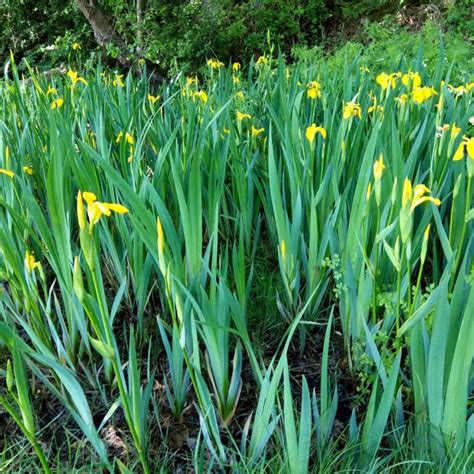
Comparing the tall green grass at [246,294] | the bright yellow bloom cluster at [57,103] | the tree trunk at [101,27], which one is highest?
the tree trunk at [101,27]

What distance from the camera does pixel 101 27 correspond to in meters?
6.78

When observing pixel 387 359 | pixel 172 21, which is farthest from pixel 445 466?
pixel 172 21

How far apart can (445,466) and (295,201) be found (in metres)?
0.75

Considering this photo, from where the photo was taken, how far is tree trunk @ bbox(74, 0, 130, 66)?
6.65m

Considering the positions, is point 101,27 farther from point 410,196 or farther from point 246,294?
point 410,196

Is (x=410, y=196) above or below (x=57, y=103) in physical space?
below

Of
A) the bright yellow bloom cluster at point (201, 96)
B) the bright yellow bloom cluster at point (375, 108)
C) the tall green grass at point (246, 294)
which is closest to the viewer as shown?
the tall green grass at point (246, 294)

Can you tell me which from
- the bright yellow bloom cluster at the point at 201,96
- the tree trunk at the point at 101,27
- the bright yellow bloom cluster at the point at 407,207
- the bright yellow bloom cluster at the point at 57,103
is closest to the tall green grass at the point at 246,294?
the bright yellow bloom cluster at the point at 407,207

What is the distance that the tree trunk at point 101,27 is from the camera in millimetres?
6652

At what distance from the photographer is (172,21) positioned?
6816mm

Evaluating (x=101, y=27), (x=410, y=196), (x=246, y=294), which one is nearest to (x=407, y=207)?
(x=410, y=196)

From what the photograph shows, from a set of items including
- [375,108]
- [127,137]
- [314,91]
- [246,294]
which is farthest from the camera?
[314,91]

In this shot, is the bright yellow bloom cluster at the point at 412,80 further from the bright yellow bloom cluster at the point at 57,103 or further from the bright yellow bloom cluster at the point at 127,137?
the bright yellow bloom cluster at the point at 57,103

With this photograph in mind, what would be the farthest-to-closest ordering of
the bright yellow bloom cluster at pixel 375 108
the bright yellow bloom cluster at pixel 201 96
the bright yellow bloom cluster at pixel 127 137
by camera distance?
the bright yellow bloom cluster at pixel 201 96, the bright yellow bloom cluster at pixel 375 108, the bright yellow bloom cluster at pixel 127 137
